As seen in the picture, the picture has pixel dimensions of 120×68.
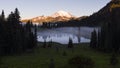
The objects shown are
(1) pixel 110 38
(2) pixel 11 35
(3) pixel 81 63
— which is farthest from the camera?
(1) pixel 110 38

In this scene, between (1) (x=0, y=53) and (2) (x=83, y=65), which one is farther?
(1) (x=0, y=53)

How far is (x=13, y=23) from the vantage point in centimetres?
11762

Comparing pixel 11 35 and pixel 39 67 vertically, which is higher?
pixel 11 35

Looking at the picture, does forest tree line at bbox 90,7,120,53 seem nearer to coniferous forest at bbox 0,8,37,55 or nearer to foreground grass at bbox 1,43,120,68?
foreground grass at bbox 1,43,120,68

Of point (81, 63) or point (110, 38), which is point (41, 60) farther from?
point (110, 38)

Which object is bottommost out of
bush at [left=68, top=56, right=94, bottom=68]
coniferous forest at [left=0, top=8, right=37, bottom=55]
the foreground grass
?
the foreground grass

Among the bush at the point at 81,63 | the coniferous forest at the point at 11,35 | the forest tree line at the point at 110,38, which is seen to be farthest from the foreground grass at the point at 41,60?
the forest tree line at the point at 110,38

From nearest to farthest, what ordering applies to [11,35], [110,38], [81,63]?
[81,63]
[11,35]
[110,38]

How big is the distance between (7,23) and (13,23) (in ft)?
8.88

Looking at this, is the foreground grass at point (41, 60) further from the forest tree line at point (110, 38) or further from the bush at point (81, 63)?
the forest tree line at point (110, 38)

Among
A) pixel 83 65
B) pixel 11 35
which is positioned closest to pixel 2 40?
pixel 11 35

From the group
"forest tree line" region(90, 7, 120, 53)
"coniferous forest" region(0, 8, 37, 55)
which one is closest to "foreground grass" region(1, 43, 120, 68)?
"coniferous forest" region(0, 8, 37, 55)

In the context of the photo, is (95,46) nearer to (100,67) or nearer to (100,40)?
(100,40)

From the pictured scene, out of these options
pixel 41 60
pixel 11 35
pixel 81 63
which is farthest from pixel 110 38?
pixel 81 63
